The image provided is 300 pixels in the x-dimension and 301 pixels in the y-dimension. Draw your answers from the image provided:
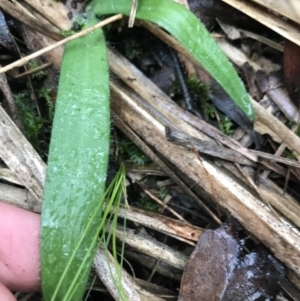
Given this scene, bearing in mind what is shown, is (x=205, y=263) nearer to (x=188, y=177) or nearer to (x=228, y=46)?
(x=188, y=177)

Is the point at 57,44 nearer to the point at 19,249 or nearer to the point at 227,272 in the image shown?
the point at 19,249

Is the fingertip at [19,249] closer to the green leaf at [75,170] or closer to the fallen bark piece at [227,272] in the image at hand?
the green leaf at [75,170]

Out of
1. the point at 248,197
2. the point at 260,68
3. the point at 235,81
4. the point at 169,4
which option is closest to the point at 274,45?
the point at 260,68

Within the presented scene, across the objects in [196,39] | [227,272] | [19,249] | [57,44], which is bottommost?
[19,249]

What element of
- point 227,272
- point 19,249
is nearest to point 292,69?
point 227,272

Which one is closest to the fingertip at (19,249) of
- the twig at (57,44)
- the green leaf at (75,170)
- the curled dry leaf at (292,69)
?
the green leaf at (75,170)
